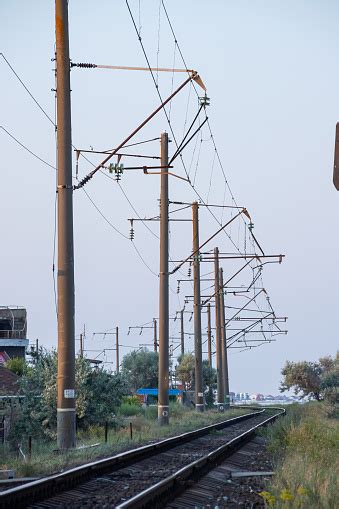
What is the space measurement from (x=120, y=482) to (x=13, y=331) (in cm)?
5413

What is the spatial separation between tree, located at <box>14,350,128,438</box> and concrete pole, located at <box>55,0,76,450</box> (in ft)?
→ 21.0

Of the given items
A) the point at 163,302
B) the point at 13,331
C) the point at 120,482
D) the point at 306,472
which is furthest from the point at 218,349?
the point at 306,472

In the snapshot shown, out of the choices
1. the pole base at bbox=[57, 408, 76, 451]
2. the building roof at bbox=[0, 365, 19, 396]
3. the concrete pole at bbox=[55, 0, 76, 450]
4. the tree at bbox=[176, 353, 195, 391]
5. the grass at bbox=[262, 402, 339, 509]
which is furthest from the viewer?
the tree at bbox=[176, 353, 195, 391]

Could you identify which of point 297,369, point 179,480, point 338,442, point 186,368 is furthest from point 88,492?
point 297,369

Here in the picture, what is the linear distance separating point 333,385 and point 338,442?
76.4 meters

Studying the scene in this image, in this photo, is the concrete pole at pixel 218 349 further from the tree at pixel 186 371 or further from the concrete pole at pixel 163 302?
the tree at pixel 186 371

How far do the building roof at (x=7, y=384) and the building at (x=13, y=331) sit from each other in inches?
822

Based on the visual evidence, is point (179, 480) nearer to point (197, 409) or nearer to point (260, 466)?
point (260, 466)

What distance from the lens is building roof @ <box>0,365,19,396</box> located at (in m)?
35.4

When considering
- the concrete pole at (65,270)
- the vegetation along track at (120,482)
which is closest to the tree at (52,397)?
the concrete pole at (65,270)

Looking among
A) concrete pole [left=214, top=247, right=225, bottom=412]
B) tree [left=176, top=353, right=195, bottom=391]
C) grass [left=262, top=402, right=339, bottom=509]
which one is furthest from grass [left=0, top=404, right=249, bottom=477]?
tree [left=176, top=353, right=195, bottom=391]

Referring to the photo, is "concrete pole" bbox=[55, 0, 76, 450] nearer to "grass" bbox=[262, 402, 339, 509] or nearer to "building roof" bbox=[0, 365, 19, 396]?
"grass" bbox=[262, 402, 339, 509]

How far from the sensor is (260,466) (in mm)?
18641

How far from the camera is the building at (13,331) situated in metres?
65.4
